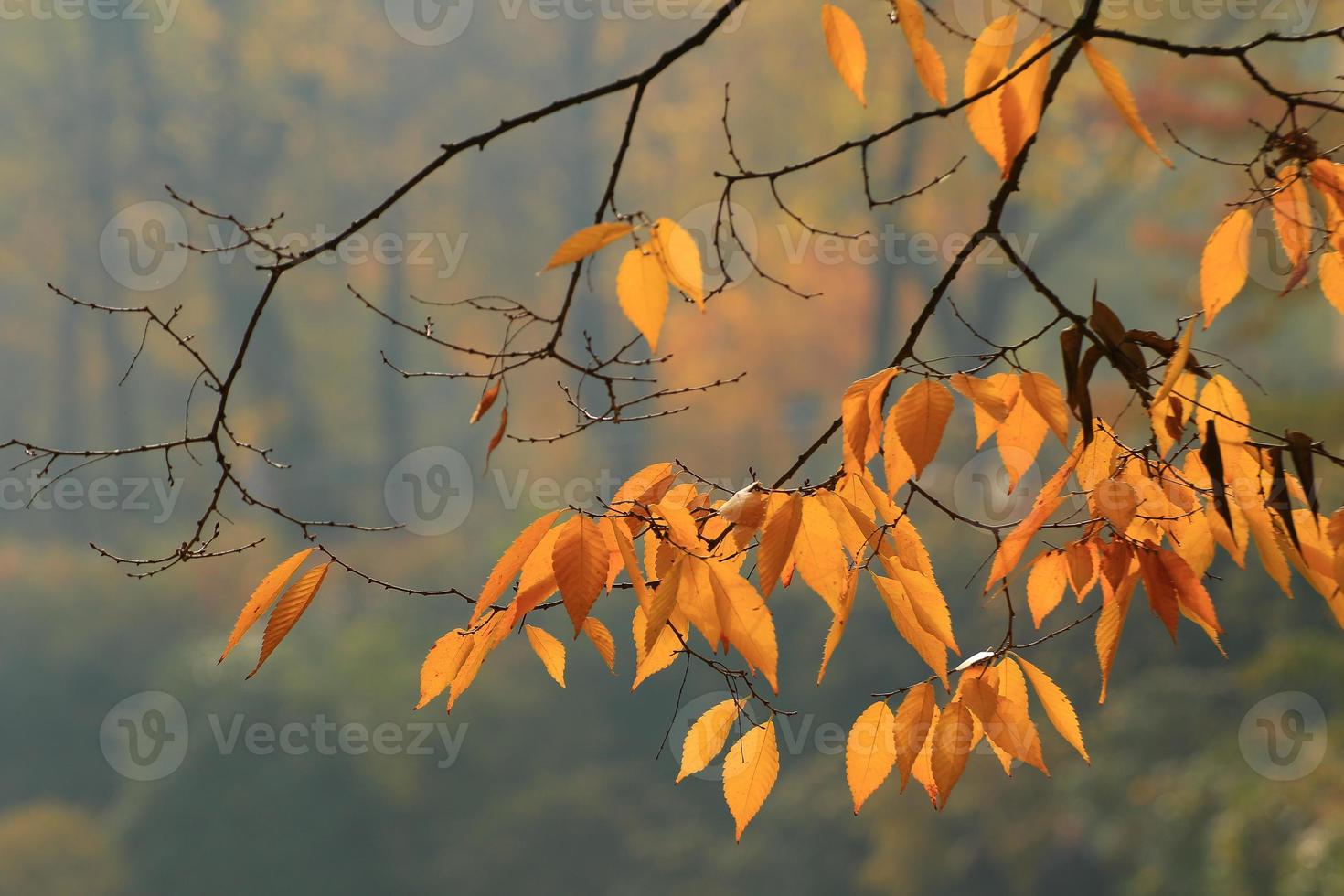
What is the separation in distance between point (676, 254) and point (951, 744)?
1.08 ft

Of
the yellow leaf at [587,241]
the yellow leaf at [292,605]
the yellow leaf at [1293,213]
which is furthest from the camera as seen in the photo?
the yellow leaf at [1293,213]

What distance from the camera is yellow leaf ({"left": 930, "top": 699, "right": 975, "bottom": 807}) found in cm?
61

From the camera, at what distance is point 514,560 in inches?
23.1

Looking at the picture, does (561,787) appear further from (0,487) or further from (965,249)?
(0,487)

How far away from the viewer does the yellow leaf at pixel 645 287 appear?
0.58 metres

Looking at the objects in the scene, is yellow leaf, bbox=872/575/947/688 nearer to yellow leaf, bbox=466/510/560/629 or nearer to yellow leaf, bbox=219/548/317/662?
yellow leaf, bbox=466/510/560/629

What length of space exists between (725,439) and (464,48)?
4.18 metres

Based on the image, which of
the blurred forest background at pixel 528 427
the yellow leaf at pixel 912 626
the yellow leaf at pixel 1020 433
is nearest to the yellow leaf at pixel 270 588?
the yellow leaf at pixel 912 626

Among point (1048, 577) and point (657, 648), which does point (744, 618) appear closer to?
point (657, 648)

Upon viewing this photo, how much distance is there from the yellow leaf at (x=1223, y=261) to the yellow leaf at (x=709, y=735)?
1.32 feet

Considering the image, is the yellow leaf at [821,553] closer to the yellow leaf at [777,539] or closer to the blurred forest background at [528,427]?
the yellow leaf at [777,539]

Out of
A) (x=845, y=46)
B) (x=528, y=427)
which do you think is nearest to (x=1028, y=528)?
(x=845, y=46)

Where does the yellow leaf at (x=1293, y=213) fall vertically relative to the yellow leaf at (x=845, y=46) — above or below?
below

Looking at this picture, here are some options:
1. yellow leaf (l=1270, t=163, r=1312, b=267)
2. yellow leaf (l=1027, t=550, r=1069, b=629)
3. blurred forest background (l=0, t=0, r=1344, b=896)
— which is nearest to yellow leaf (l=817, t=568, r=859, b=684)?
yellow leaf (l=1027, t=550, r=1069, b=629)
